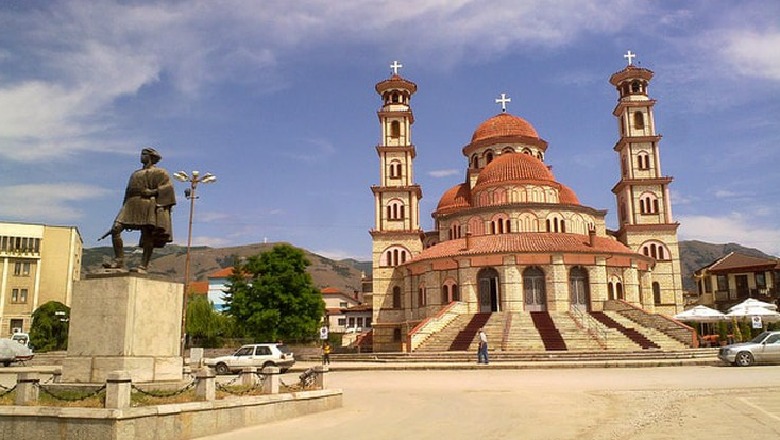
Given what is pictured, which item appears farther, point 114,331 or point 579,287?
point 579,287

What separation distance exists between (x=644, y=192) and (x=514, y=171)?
11.9m

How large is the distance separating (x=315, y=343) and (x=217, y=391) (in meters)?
36.1

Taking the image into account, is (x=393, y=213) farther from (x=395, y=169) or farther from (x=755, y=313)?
(x=755, y=313)

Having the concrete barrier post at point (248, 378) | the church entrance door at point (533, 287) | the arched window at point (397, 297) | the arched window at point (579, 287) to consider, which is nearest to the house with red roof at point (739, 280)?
the arched window at point (579, 287)

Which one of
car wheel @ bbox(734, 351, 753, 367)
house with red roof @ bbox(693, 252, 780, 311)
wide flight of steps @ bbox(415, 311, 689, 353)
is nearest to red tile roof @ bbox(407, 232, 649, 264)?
wide flight of steps @ bbox(415, 311, 689, 353)

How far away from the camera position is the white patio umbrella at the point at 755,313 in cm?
3303

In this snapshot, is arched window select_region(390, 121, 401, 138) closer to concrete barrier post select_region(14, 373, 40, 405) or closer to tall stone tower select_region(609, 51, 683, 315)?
tall stone tower select_region(609, 51, 683, 315)

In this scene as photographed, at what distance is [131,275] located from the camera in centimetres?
1095

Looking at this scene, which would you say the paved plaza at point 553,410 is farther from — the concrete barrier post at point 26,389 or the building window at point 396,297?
the building window at point 396,297

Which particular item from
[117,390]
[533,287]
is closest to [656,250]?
[533,287]

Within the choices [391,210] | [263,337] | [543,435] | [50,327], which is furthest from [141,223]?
[50,327]

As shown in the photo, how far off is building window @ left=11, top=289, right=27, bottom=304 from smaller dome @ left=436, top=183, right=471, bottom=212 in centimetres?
4052

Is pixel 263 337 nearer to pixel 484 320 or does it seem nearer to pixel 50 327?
pixel 484 320

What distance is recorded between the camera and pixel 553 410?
499 inches
